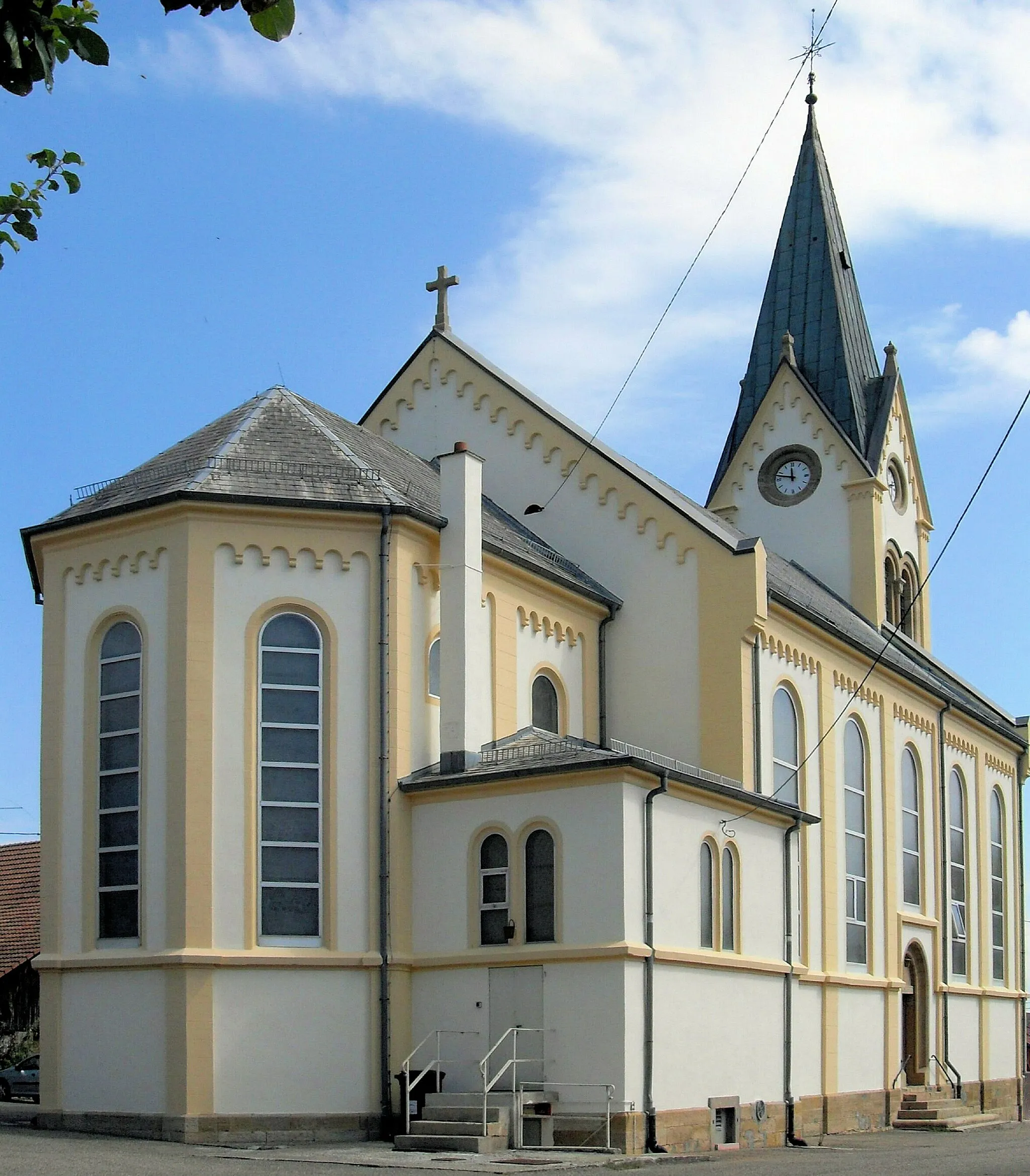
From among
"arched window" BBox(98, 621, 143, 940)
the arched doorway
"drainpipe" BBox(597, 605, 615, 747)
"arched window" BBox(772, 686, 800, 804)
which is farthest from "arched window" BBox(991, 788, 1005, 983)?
"arched window" BBox(98, 621, 143, 940)

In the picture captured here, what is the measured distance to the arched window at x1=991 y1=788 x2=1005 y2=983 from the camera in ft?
138

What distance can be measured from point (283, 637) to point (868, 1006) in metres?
15.3

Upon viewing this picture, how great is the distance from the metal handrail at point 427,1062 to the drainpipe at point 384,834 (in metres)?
0.33

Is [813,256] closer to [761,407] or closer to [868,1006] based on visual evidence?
[761,407]

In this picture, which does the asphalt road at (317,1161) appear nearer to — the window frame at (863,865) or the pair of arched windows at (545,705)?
the window frame at (863,865)

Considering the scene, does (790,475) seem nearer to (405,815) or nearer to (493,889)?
(405,815)

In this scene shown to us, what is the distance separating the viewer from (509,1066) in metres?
21.7

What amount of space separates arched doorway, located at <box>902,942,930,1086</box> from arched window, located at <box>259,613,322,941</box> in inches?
666

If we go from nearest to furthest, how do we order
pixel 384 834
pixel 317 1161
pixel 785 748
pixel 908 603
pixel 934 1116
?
pixel 317 1161 < pixel 384 834 < pixel 785 748 < pixel 934 1116 < pixel 908 603

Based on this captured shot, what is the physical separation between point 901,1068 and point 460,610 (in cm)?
1578

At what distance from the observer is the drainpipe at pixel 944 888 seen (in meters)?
36.6

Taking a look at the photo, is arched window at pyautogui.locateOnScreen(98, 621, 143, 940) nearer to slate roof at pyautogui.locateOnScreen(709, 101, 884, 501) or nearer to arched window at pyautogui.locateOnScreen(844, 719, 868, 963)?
arched window at pyautogui.locateOnScreen(844, 719, 868, 963)

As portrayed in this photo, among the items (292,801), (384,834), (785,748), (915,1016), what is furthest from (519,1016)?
(915,1016)

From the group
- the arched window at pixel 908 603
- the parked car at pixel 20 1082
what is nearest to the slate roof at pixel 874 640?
the arched window at pixel 908 603
